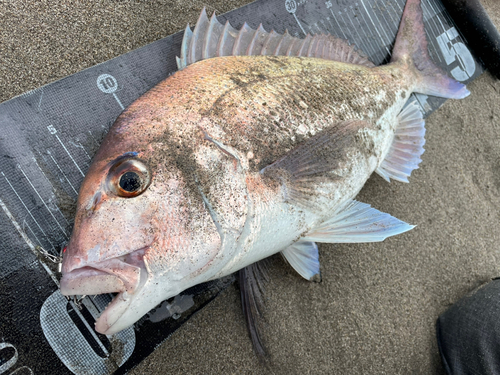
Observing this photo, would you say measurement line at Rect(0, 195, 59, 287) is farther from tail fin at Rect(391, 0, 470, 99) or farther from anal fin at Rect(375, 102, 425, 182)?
tail fin at Rect(391, 0, 470, 99)

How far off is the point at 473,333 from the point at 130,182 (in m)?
1.77

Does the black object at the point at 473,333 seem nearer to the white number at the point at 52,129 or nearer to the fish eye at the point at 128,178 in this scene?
the fish eye at the point at 128,178

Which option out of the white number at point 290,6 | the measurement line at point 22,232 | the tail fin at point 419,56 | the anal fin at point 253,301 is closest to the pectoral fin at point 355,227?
the anal fin at point 253,301

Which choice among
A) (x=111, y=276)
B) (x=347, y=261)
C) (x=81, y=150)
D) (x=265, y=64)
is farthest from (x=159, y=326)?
(x=265, y=64)

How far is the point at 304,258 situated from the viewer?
1.52 metres

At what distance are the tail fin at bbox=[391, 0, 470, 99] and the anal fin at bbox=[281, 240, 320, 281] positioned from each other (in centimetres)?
112

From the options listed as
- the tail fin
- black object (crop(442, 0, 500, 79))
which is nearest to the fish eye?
the tail fin

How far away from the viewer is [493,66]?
2318mm

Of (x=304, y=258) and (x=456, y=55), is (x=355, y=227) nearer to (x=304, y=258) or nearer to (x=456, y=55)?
(x=304, y=258)

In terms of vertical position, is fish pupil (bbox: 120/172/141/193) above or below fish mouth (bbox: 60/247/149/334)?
above

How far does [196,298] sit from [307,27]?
1.58m

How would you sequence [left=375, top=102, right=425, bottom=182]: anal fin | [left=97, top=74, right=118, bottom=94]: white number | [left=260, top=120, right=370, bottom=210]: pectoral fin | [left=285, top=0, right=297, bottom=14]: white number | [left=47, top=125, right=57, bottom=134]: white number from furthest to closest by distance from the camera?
[left=285, top=0, right=297, bottom=14]: white number, [left=375, top=102, right=425, bottom=182]: anal fin, [left=97, top=74, right=118, bottom=94]: white number, [left=47, top=125, right=57, bottom=134]: white number, [left=260, top=120, right=370, bottom=210]: pectoral fin

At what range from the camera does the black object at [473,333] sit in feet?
5.10

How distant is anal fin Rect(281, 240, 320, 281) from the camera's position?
1.51m
